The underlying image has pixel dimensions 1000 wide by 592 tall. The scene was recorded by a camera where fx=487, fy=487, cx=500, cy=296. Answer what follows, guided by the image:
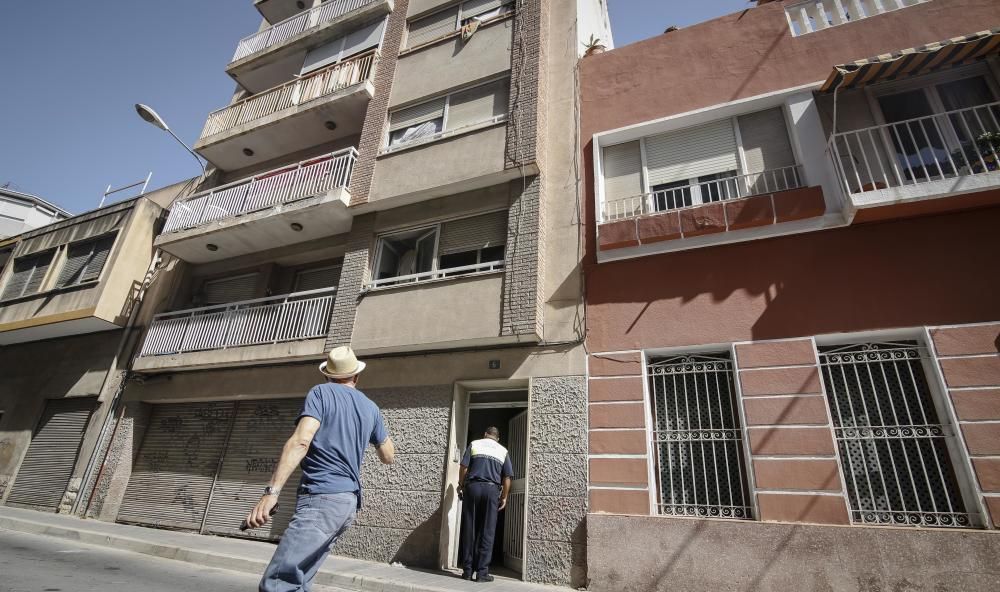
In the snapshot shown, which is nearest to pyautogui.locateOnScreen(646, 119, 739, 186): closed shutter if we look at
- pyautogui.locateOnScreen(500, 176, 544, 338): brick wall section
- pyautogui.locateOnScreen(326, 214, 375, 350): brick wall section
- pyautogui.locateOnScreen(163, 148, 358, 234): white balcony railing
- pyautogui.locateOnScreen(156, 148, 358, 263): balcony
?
pyautogui.locateOnScreen(500, 176, 544, 338): brick wall section

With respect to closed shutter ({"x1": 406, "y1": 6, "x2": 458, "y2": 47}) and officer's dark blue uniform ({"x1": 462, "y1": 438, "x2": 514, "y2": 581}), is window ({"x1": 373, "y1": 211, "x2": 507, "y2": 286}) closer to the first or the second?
officer's dark blue uniform ({"x1": 462, "y1": 438, "x2": 514, "y2": 581})

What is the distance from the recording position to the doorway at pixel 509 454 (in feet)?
22.3

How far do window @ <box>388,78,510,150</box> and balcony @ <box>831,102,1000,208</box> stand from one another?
554 centimetres

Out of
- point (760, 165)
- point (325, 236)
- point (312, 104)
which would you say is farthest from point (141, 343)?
point (760, 165)

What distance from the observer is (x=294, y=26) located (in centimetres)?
1442

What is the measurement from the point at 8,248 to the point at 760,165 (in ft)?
68.5

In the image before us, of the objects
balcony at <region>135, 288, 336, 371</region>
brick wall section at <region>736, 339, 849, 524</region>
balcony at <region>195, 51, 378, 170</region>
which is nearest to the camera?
brick wall section at <region>736, 339, 849, 524</region>

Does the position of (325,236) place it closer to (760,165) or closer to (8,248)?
(760,165)

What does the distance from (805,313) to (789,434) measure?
1.53 meters

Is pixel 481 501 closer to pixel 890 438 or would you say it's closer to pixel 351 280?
pixel 890 438

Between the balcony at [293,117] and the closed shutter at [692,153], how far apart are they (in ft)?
21.8

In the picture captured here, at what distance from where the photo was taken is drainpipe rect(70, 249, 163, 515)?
10.3 metres

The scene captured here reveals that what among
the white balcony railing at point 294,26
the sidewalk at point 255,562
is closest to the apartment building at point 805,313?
the sidewalk at point 255,562

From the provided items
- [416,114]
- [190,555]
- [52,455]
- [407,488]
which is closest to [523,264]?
[407,488]
